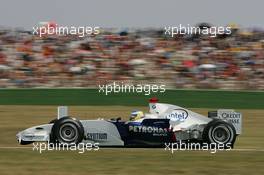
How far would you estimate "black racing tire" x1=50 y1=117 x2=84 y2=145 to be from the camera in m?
11.0

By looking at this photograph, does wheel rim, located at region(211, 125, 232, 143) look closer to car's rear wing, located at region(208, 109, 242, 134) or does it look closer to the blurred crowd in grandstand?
car's rear wing, located at region(208, 109, 242, 134)

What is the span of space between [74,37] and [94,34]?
0.92 metres

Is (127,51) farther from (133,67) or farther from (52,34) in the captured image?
(52,34)

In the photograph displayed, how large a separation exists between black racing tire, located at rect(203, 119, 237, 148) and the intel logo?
474mm

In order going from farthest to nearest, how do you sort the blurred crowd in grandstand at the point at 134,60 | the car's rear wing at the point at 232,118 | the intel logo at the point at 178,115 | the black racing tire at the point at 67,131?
the blurred crowd in grandstand at the point at 134,60, the car's rear wing at the point at 232,118, the intel logo at the point at 178,115, the black racing tire at the point at 67,131

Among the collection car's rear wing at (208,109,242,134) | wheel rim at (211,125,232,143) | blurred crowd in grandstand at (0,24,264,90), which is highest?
blurred crowd in grandstand at (0,24,264,90)

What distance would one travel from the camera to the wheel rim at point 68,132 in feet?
36.0

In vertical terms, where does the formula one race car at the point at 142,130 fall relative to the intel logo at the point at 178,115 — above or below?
below

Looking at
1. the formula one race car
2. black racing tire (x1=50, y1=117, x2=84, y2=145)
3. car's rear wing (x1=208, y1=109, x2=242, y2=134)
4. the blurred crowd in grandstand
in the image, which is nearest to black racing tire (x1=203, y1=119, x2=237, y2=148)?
the formula one race car

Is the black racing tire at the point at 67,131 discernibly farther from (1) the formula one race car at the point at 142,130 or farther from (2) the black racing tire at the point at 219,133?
(2) the black racing tire at the point at 219,133

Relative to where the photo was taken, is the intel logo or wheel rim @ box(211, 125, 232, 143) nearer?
wheel rim @ box(211, 125, 232, 143)

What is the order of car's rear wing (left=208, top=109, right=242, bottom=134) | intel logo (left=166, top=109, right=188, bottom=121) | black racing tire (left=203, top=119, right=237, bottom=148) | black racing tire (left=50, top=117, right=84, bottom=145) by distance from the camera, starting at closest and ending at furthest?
1. black racing tire (left=50, top=117, right=84, bottom=145)
2. black racing tire (left=203, top=119, right=237, bottom=148)
3. intel logo (left=166, top=109, right=188, bottom=121)
4. car's rear wing (left=208, top=109, right=242, bottom=134)

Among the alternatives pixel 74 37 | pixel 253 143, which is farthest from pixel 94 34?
pixel 253 143

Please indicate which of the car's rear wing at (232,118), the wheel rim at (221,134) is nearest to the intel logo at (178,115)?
the wheel rim at (221,134)
